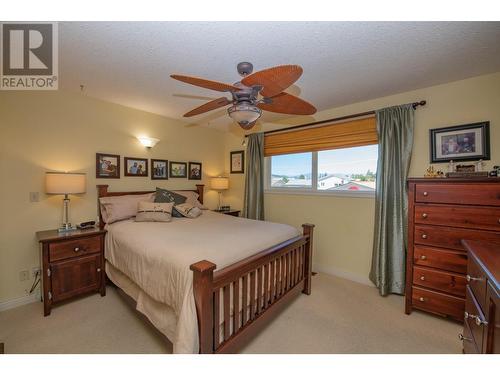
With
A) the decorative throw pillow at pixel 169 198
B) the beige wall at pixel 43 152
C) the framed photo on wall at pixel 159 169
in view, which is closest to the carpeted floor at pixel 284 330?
the beige wall at pixel 43 152

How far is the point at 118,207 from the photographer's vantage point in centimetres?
267

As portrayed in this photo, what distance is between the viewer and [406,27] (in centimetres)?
146

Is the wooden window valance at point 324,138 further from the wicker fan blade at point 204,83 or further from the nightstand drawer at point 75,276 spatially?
the nightstand drawer at point 75,276

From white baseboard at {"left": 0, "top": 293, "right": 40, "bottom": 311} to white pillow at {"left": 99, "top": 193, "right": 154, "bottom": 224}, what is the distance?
101 centimetres

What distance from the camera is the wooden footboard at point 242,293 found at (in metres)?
1.29

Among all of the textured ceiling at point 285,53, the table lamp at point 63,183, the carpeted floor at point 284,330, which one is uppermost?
the textured ceiling at point 285,53

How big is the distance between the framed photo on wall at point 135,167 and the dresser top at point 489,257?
3594 mm

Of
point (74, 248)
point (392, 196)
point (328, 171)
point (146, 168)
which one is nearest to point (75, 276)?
point (74, 248)

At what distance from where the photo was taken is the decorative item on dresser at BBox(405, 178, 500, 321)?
1743mm

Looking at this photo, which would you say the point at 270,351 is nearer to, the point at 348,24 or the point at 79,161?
the point at 348,24

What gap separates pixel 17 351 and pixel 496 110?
4570mm

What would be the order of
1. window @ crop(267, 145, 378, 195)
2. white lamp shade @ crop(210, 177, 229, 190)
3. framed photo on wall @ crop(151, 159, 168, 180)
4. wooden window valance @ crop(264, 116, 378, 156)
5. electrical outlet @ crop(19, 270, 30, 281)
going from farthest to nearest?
white lamp shade @ crop(210, 177, 229, 190) → framed photo on wall @ crop(151, 159, 168, 180) → window @ crop(267, 145, 378, 195) → wooden window valance @ crop(264, 116, 378, 156) → electrical outlet @ crop(19, 270, 30, 281)

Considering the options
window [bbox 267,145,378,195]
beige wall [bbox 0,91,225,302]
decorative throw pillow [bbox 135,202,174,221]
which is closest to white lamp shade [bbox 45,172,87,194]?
beige wall [bbox 0,91,225,302]

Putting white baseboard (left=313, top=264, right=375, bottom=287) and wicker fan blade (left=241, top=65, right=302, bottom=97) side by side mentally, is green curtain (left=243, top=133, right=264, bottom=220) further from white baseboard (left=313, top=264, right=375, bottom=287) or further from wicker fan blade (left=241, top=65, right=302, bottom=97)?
wicker fan blade (left=241, top=65, right=302, bottom=97)
